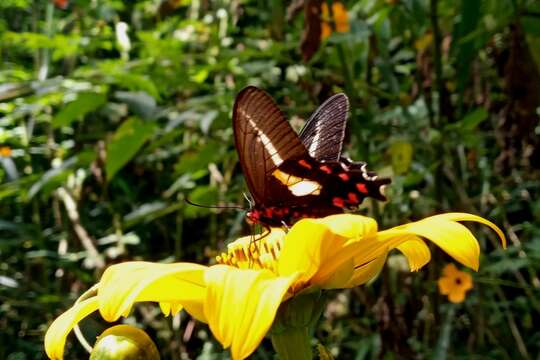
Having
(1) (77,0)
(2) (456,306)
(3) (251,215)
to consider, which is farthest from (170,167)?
(3) (251,215)

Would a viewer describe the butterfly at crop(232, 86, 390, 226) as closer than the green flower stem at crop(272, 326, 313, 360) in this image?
No

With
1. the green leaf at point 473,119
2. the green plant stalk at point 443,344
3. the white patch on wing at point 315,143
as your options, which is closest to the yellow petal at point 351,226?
the white patch on wing at point 315,143

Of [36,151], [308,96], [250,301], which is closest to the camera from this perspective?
[250,301]

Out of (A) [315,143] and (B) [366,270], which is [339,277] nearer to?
(B) [366,270]

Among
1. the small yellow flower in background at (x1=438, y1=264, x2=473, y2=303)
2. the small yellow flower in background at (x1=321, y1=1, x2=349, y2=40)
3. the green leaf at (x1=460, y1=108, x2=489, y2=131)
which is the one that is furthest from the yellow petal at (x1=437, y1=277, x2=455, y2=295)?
the small yellow flower in background at (x1=321, y1=1, x2=349, y2=40)

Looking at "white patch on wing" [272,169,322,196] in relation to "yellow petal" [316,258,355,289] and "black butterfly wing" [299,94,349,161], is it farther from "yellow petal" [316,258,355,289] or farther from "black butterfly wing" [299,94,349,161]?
"yellow petal" [316,258,355,289]

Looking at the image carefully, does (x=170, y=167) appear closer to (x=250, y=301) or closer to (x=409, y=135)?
(x=409, y=135)

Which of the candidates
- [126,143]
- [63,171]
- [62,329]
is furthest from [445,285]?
[62,329]
